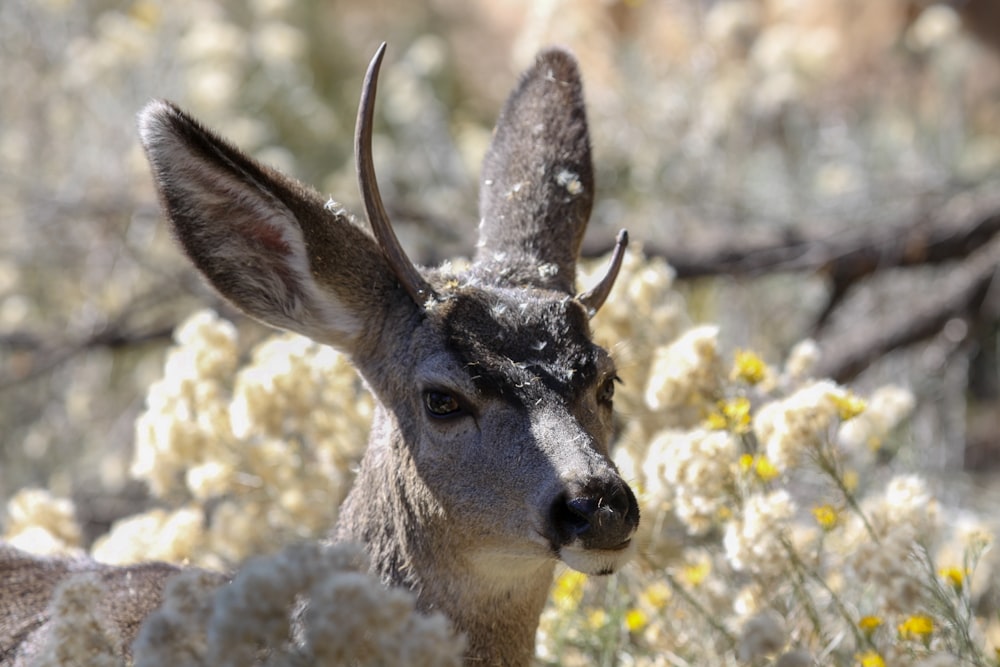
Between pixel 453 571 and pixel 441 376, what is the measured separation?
1.60 feet

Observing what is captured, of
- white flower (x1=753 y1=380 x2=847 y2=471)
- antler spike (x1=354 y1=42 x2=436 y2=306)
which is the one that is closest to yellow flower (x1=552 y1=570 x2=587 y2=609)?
white flower (x1=753 y1=380 x2=847 y2=471)

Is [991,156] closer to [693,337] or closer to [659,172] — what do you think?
[659,172]

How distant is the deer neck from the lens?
10.4 ft

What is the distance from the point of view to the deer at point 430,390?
2.98m

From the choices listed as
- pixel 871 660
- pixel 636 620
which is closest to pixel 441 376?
pixel 636 620

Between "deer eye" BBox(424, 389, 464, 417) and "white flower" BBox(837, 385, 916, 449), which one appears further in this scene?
"white flower" BBox(837, 385, 916, 449)

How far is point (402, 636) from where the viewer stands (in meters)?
2.05

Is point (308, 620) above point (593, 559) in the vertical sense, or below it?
below

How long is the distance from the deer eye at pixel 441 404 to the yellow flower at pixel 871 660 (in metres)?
1.16

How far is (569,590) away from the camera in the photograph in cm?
390

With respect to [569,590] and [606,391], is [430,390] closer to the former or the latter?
[606,391]

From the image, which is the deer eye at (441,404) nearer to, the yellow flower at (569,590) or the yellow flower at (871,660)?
the yellow flower at (569,590)

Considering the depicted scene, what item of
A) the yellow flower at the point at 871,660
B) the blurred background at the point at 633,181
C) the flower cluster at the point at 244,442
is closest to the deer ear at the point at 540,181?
the flower cluster at the point at 244,442

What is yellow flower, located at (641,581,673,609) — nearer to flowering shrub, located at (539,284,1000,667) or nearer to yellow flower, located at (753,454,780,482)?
flowering shrub, located at (539,284,1000,667)
